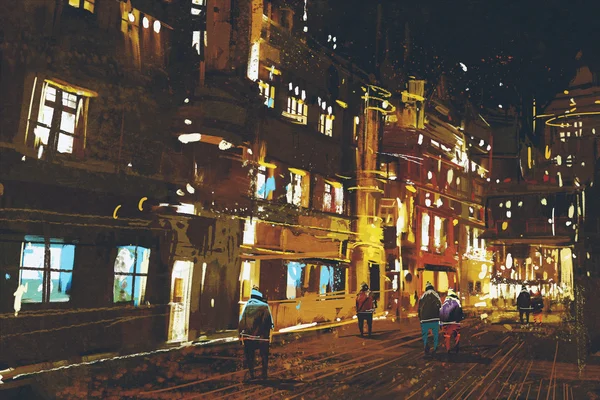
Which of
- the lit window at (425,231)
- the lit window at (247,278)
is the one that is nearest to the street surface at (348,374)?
the lit window at (247,278)

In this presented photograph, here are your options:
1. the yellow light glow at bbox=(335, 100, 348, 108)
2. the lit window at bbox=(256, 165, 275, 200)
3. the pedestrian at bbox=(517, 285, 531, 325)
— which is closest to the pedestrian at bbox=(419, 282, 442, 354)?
the lit window at bbox=(256, 165, 275, 200)

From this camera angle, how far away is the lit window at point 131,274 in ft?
60.6

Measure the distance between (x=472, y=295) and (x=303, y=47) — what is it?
37.6m

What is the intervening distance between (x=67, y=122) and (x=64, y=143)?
63 centimetres

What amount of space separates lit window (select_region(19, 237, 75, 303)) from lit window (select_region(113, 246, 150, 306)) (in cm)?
179

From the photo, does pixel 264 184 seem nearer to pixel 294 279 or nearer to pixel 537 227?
pixel 294 279

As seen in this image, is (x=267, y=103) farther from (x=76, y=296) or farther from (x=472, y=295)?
(x=472, y=295)

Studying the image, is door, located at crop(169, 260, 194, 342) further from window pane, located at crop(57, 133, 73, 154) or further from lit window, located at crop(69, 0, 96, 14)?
lit window, located at crop(69, 0, 96, 14)

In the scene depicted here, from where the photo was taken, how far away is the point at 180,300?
822 inches

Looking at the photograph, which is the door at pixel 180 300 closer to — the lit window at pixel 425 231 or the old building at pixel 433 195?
the old building at pixel 433 195

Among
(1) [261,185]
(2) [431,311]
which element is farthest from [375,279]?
(2) [431,311]

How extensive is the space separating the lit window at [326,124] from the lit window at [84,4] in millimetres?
17476

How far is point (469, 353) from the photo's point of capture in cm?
1922

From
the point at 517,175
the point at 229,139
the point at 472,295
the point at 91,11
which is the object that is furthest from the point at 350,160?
the point at 517,175
